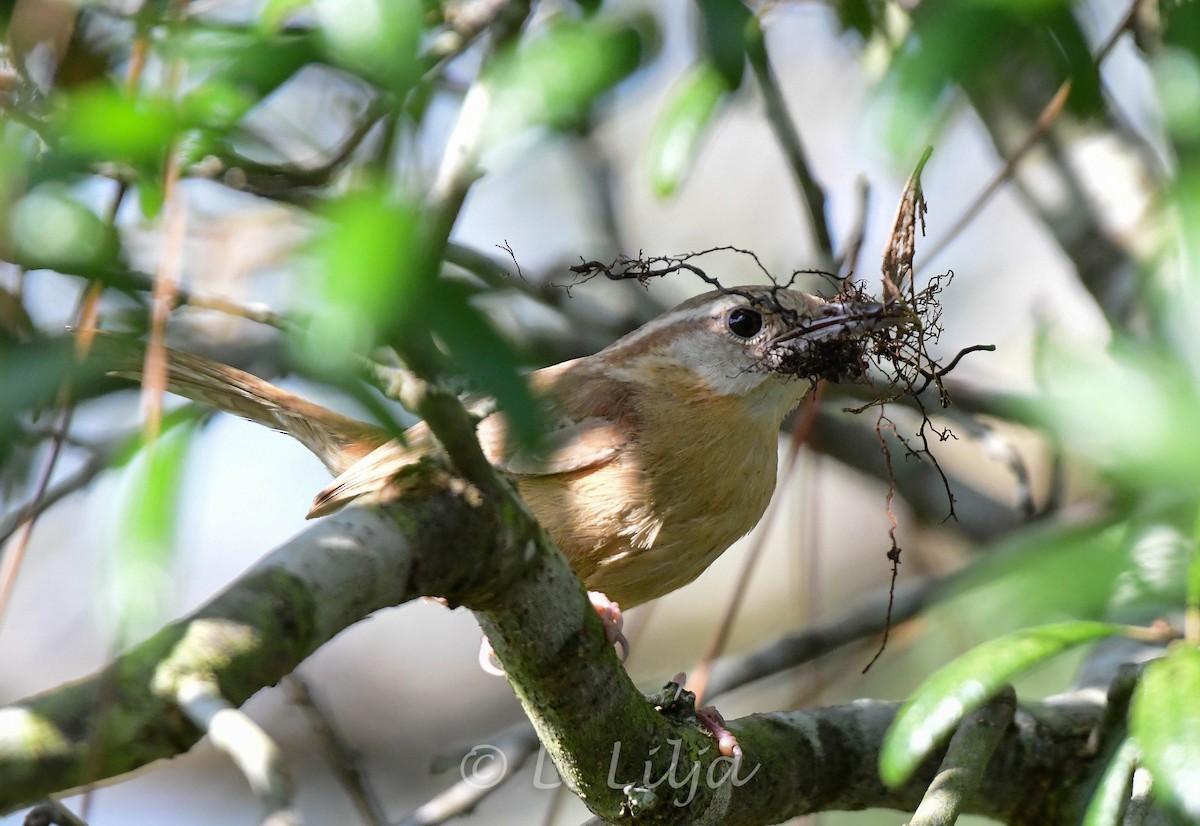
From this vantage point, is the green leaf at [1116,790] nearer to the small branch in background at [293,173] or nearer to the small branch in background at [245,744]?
the small branch in background at [245,744]

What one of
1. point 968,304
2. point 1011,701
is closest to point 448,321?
point 1011,701

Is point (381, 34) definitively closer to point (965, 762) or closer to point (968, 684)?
point (968, 684)

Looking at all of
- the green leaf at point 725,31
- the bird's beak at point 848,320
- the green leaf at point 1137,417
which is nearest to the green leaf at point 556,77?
the green leaf at point 725,31

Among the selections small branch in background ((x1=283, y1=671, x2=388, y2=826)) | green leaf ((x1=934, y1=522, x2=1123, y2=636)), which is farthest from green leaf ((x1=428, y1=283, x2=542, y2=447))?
small branch in background ((x1=283, y1=671, x2=388, y2=826))

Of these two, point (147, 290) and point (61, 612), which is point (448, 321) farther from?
point (61, 612)

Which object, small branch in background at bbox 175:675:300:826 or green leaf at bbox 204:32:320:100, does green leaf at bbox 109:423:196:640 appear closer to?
small branch in background at bbox 175:675:300:826

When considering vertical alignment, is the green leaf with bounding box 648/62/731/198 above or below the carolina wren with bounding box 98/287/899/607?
above
